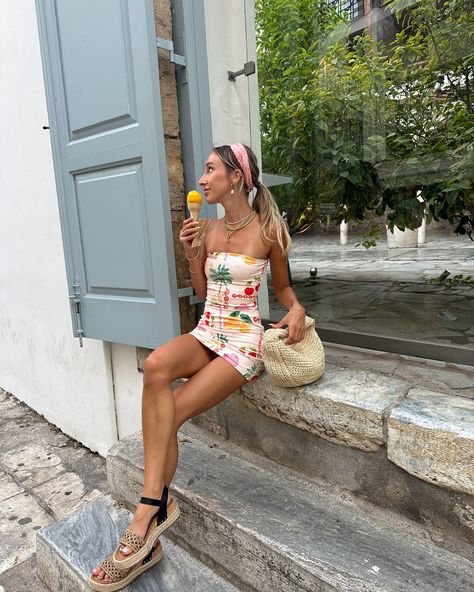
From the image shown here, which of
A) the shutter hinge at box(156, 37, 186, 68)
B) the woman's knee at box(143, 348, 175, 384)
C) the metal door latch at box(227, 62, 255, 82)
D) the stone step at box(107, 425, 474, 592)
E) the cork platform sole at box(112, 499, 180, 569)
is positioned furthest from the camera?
the metal door latch at box(227, 62, 255, 82)

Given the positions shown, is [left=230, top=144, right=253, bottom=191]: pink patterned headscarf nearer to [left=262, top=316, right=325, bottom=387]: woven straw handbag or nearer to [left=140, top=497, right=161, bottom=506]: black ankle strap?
[left=262, top=316, right=325, bottom=387]: woven straw handbag

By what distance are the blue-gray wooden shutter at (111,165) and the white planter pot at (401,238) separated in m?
1.74

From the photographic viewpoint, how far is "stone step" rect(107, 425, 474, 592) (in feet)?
4.22

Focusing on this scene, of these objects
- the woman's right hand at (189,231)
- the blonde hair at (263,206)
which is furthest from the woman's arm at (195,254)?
the blonde hair at (263,206)

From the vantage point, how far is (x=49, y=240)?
3.22m

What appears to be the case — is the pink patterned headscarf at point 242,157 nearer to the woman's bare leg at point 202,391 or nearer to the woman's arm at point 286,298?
the woman's arm at point 286,298

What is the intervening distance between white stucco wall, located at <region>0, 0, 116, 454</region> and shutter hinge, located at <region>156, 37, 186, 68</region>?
130 cm

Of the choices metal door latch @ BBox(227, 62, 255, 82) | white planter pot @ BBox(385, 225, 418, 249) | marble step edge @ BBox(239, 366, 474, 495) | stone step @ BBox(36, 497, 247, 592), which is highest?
metal door latch @ BBox(227, 62, 255, 82)

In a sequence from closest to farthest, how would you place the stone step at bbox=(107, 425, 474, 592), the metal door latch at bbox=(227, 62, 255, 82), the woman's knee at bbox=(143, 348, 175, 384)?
Result: the stone step at bbox=(107, 425, 474, 592), the woman's knee at bbox=(143, 348, 175, 384), the metal door latch at bbox=(227, 62, 255, 82)

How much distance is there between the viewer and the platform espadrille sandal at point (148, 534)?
147 cm

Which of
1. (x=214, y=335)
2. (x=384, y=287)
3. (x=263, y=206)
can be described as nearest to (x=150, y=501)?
(x=214, y=335)

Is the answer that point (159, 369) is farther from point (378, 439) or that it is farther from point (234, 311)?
point (378, 439)

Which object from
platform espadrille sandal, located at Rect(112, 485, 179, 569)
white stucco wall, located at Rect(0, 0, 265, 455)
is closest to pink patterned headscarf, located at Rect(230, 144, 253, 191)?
white stucco wall, located at Rect(0, 0, 265, 455)

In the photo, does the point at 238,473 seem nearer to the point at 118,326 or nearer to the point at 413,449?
the point at 413,449
